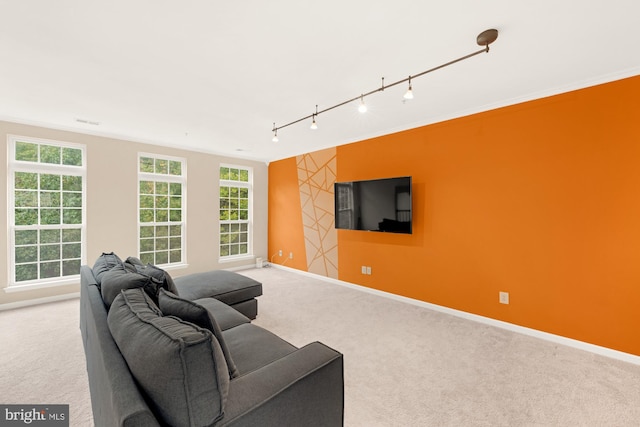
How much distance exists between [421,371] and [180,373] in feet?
6.65

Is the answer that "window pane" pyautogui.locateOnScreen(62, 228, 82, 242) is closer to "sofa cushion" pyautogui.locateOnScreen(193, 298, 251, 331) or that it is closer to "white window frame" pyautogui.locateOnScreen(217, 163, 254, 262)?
"white window frame" pyautogui.locateOnScreen(217, 163, 254, 262)

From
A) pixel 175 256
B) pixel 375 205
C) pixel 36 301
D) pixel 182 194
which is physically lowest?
pixel 36 301

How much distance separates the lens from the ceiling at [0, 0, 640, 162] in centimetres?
167

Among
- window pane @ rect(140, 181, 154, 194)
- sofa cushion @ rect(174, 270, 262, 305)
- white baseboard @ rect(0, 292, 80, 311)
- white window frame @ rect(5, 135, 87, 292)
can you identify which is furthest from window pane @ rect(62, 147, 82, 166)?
sofa cushion @ rect(174, 270, 262, 305)

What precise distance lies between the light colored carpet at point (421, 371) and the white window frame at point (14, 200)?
0.42 m

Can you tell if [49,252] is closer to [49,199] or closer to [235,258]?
[49,199]

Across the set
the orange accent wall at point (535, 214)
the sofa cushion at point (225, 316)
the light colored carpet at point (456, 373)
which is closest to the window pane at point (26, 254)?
the sofa cushion at point (225, 316)

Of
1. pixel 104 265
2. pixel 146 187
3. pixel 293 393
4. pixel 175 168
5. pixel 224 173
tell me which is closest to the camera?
pixel 293 393

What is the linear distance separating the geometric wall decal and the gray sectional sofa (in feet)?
10.8

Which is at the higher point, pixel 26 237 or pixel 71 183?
pixel 71 183

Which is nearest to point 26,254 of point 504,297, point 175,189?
point 175,189

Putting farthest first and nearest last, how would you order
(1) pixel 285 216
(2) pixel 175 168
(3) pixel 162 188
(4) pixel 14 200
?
(1) pixel 285 216 → (2) pixel 175 168 → (3) pixel 162 188 → (4) pixel 14 200

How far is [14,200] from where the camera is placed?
3596mm

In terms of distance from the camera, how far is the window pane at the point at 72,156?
12.9 feet
